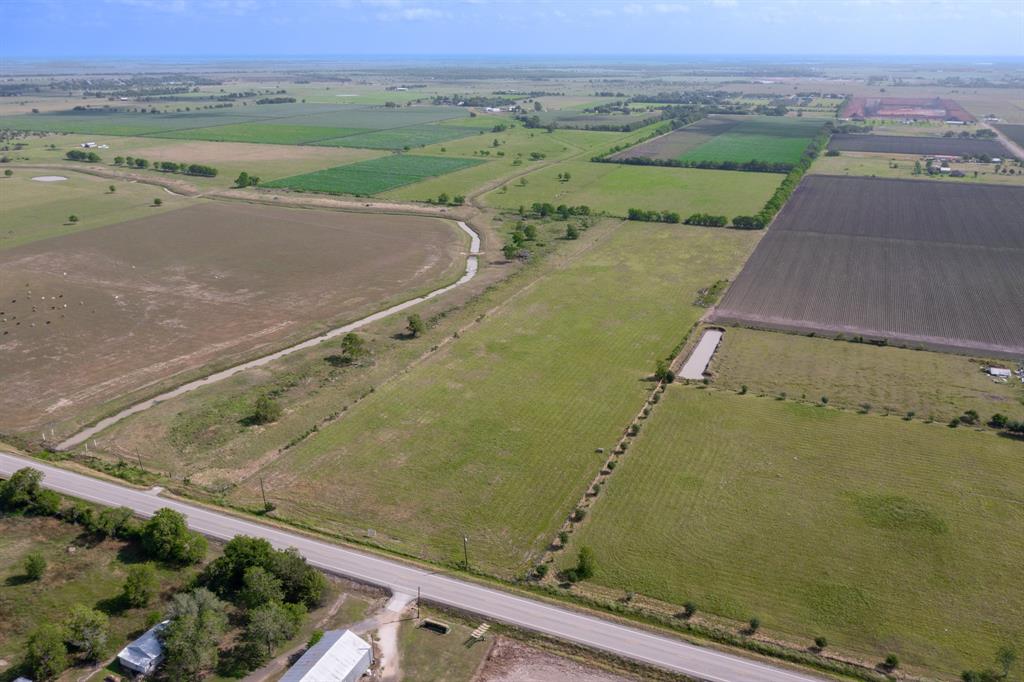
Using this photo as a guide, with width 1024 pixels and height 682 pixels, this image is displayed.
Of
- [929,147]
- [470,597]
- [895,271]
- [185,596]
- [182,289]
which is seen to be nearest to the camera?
[185,596]

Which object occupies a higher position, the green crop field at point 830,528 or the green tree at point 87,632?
the green tree at point 87,632

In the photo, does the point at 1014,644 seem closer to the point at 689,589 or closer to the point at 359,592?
the point at 689,589

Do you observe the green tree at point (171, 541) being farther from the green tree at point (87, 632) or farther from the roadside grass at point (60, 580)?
the green tree at point (87, 632)

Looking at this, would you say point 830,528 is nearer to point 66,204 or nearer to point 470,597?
point 470,597

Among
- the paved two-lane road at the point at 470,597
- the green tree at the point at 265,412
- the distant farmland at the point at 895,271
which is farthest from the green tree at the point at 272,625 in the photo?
the distant farmland at the point at 895,271

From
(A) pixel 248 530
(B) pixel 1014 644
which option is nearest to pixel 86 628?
(A) pixel 248 530

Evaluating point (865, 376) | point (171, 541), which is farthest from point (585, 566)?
point (865, 376)
